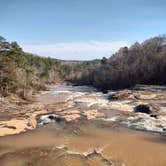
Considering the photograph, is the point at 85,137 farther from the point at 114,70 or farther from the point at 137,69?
the point at 114,70

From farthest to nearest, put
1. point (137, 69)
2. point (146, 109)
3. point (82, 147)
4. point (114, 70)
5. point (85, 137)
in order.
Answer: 1. point (114, 70)
2. point (137, 69)
3. point (146, 109)
4. point (85, 137)
5. point (82, 147)

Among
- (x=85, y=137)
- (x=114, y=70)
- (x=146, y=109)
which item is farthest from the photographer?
(x=114, y=70)

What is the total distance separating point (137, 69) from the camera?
2520 inches

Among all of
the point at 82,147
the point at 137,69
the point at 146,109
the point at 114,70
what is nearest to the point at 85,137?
the point at 82,147

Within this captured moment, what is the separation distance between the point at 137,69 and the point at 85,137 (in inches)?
1839

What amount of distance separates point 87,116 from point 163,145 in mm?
10461

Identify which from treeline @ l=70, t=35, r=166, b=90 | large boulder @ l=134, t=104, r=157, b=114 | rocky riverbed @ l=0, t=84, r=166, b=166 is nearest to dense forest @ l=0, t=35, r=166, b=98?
treeline @ l=70, t=35, r=166, b=90

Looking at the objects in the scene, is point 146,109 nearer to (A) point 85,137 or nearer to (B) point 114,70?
(A) point 85,137

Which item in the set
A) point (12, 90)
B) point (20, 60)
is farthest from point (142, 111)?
point (20, 60)

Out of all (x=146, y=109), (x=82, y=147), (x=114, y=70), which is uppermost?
(x=114, y=70)

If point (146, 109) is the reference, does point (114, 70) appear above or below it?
above

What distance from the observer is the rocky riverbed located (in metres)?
15.2

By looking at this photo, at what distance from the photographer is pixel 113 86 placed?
6241 centimetres

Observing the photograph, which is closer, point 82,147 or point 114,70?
point 82,147
